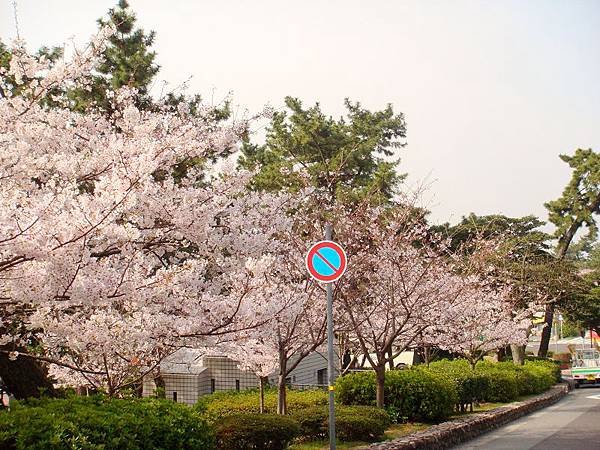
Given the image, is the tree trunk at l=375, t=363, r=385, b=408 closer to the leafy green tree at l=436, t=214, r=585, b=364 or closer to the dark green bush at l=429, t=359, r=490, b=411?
the dark green bush at l=429, t=359, r=490, b=411

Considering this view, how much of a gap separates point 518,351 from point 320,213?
21.2m

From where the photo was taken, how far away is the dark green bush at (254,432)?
32.0ft

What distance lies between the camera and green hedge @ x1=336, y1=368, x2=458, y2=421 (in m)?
15.1

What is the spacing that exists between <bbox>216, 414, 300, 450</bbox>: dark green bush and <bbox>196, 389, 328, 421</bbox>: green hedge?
3.13 meters

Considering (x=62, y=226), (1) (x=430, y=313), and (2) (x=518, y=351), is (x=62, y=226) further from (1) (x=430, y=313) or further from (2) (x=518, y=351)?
(2) (x=518, y=351)

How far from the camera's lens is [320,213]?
649 inches

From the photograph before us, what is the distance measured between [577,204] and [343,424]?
3294cm

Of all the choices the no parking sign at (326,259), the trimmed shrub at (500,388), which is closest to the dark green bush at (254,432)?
the no parking sign at (326,259)

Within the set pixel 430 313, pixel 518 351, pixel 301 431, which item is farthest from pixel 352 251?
pixel 518 351

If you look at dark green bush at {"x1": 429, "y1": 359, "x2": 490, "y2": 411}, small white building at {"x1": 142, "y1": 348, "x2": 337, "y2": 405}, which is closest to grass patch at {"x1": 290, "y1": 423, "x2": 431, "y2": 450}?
dark green bush at {"x1": 429, "y1": 359, "x2": 490, "y2": 411}

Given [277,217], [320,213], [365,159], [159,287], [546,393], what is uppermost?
[365,159]

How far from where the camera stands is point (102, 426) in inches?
259

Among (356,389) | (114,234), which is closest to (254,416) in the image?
(114,234)

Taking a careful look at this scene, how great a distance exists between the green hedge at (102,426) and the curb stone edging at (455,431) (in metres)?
4.00
